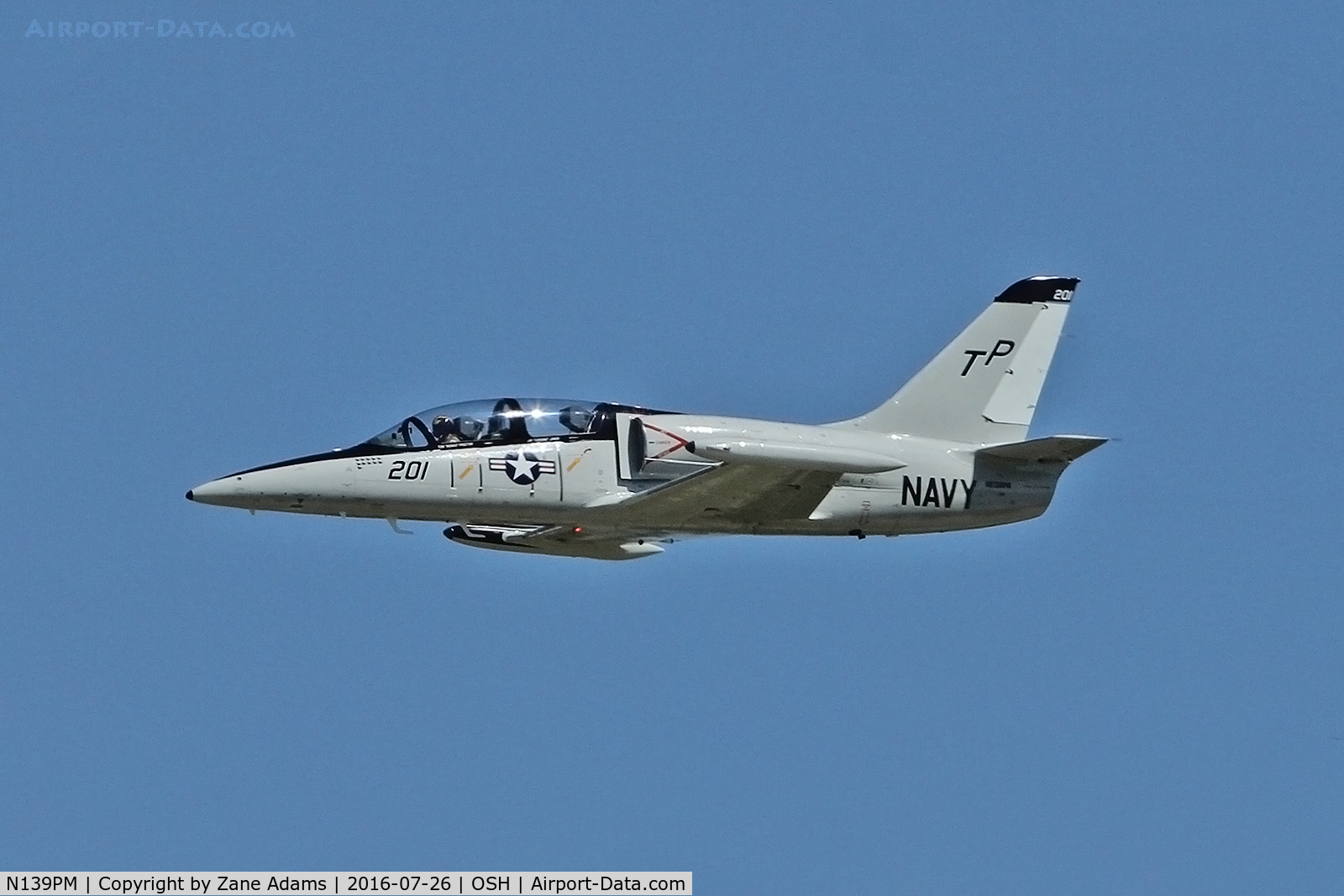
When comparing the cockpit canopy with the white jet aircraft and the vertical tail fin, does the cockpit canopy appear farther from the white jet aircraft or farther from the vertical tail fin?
the vertical tail fin

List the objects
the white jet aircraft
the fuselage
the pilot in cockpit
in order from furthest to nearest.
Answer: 1. the pilot in cockpit
2. the fuselage
3. the white jet aircraft

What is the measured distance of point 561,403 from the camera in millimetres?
24969

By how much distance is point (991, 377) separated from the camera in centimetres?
2662

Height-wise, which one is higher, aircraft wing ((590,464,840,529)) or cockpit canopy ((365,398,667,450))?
cockpit canopy ((365,398,667,450))

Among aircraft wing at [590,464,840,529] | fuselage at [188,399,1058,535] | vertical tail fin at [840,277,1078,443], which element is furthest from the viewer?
vertical tail fin at [840,277,1078,443]

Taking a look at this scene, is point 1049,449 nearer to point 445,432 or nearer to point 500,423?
point 500,423

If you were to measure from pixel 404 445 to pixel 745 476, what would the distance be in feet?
14.2

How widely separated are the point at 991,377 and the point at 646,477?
5.11m

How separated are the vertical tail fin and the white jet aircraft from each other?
5cm

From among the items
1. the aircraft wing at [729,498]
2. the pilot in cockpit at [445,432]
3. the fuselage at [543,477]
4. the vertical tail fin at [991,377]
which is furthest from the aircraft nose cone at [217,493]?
the vertical tail fin at [991,377]

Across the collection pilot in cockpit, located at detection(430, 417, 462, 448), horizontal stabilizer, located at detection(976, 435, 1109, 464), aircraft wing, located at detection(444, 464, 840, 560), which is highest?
pilot in cockpit, located at detection(430, 417, 462, 448)

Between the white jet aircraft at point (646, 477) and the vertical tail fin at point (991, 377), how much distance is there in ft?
0.18

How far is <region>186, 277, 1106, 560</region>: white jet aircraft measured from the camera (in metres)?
24.3

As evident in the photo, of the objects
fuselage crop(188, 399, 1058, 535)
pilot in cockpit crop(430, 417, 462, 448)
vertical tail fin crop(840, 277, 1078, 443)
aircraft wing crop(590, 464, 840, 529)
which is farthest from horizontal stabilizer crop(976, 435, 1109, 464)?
pilot in cockpit crop(430, 417, 462, 448)
